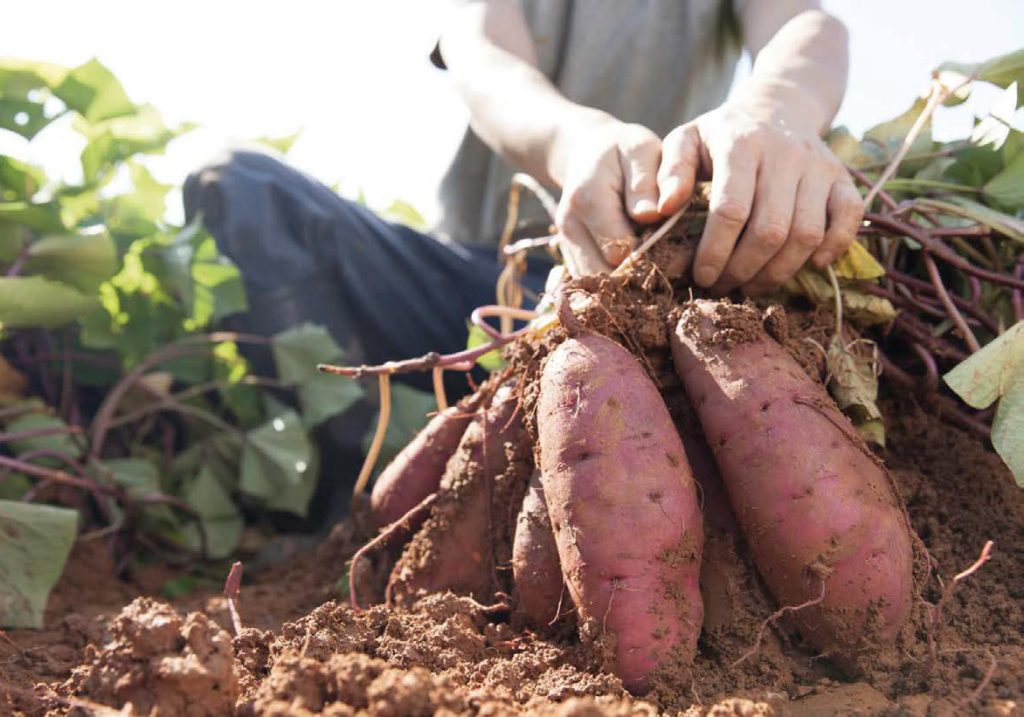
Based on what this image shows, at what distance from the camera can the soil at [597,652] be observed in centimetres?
85

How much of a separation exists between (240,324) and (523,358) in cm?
154

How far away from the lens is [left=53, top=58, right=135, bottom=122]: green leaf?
90.1 inches

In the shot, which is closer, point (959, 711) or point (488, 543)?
point (959, 711)

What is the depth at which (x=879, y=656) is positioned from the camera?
1.04 m

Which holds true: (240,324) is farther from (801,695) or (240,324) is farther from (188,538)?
(801,695)

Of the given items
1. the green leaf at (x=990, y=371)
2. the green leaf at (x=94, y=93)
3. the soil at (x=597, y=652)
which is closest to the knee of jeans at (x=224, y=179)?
the green leaf at (x=94, y=93)

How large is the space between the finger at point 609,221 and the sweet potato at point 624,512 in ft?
0.78

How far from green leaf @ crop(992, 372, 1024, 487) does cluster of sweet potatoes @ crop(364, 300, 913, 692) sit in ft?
0.60

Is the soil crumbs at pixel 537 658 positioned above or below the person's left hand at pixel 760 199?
below

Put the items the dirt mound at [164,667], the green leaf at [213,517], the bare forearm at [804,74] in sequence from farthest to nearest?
the green leaf at [213,517] → the bare forearm at [804,74] → the dirt mound at [164,667]

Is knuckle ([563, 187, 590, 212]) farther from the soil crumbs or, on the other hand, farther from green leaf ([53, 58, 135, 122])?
green leaf ([53, 58, 135, 122])

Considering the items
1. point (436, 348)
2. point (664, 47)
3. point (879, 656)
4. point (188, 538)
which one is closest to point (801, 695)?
point (879, 656)

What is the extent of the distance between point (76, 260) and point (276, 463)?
0.68 metres

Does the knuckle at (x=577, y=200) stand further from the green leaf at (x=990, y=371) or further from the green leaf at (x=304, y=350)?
the green leaf at (x=304, y=350)
